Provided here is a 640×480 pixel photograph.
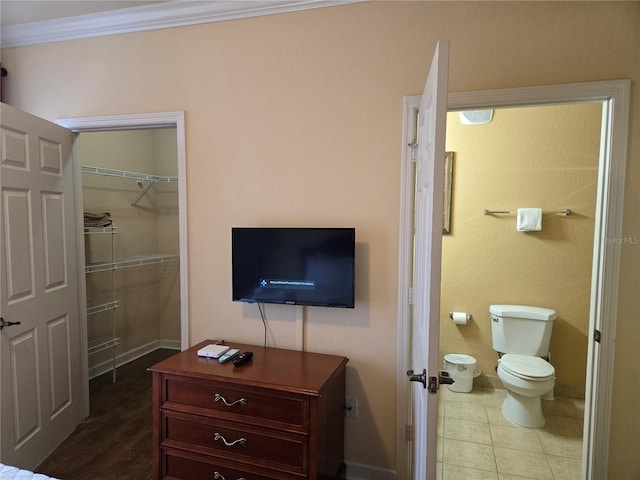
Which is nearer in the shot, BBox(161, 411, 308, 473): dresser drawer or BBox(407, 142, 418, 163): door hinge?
BBox(161, 411, 308, 473): dresser drawer

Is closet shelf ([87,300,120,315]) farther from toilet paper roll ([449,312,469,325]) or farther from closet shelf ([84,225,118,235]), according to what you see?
toilet paper roll ([449,312,469,325])

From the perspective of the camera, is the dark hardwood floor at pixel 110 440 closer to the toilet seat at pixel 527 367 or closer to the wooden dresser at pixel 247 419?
the wooden dresser at pixel 247 419

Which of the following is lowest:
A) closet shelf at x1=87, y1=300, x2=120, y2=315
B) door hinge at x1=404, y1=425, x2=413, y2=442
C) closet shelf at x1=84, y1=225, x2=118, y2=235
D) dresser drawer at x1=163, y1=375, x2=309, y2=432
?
door hinge at x1=404, y1=425, x2=413, y2=442

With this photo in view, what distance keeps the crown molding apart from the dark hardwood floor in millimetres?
2575

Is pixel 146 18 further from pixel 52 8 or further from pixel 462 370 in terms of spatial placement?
pixel 462 370

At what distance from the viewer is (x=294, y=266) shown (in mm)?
1939

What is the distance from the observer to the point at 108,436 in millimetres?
2373

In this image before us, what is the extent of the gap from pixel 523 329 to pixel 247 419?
2.33 m

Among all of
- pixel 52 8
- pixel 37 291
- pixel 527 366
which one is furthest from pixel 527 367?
pixel 52 8

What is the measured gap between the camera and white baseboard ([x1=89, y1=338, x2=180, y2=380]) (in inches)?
128

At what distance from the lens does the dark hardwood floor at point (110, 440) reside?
80.9 inches

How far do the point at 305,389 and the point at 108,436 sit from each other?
168 centimetres

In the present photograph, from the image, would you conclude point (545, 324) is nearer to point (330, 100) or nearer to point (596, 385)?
point (596, 385)

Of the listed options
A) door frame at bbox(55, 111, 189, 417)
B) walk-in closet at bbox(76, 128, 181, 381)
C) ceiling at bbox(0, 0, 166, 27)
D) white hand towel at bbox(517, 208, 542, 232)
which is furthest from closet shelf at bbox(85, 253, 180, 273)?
white hand towel at bbox(517, 208, 542, 232)
